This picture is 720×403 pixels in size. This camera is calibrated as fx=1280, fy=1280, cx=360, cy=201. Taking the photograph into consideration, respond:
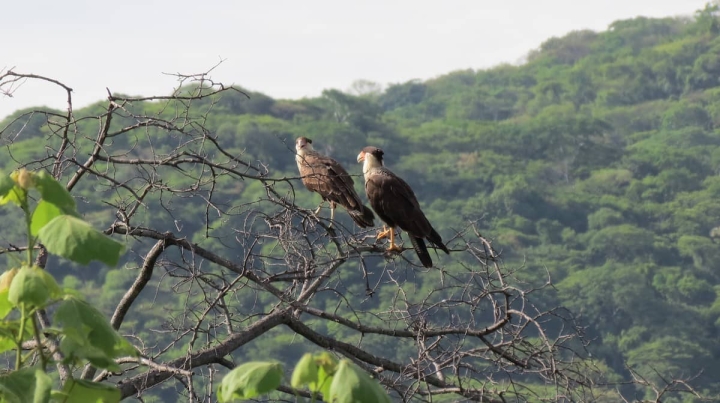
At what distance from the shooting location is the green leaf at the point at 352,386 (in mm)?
1839

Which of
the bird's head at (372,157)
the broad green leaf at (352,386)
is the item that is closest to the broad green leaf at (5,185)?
the broad green leaf at (352,386)

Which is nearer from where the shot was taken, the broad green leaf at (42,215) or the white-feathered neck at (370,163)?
the broad green leaf at (42,215)

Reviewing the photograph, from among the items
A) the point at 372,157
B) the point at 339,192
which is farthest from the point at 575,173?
the point at 339,192

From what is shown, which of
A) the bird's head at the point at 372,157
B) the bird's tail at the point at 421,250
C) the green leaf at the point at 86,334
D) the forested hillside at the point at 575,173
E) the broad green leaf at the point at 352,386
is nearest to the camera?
the broad green leaf at the point at 352,386

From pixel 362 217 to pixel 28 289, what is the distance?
14.4 feet

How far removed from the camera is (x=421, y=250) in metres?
6.03

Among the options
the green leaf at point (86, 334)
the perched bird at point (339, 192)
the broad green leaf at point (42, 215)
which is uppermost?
the broad green leaf at point (42, 215)

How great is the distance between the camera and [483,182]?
54094mm

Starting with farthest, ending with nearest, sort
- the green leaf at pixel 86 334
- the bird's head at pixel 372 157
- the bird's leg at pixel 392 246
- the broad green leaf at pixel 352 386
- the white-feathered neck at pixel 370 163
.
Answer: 1. the bird's head at pixel 372 157
2. the white-feathered neck at pixel 370 163
3. the bird's leg at pixel 392 246
4. the green leaf at pixel 86 334
5. the broad green leaf at pixel 352 386

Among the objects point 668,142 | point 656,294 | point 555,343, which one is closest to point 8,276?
point 555,343

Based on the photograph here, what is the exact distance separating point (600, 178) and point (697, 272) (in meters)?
10.8

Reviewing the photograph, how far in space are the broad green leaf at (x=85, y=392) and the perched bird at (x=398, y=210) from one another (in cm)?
359

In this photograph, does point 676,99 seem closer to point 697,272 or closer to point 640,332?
point 697,272

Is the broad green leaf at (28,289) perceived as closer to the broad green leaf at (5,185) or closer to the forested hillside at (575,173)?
the broad green leaf at (5,185)
